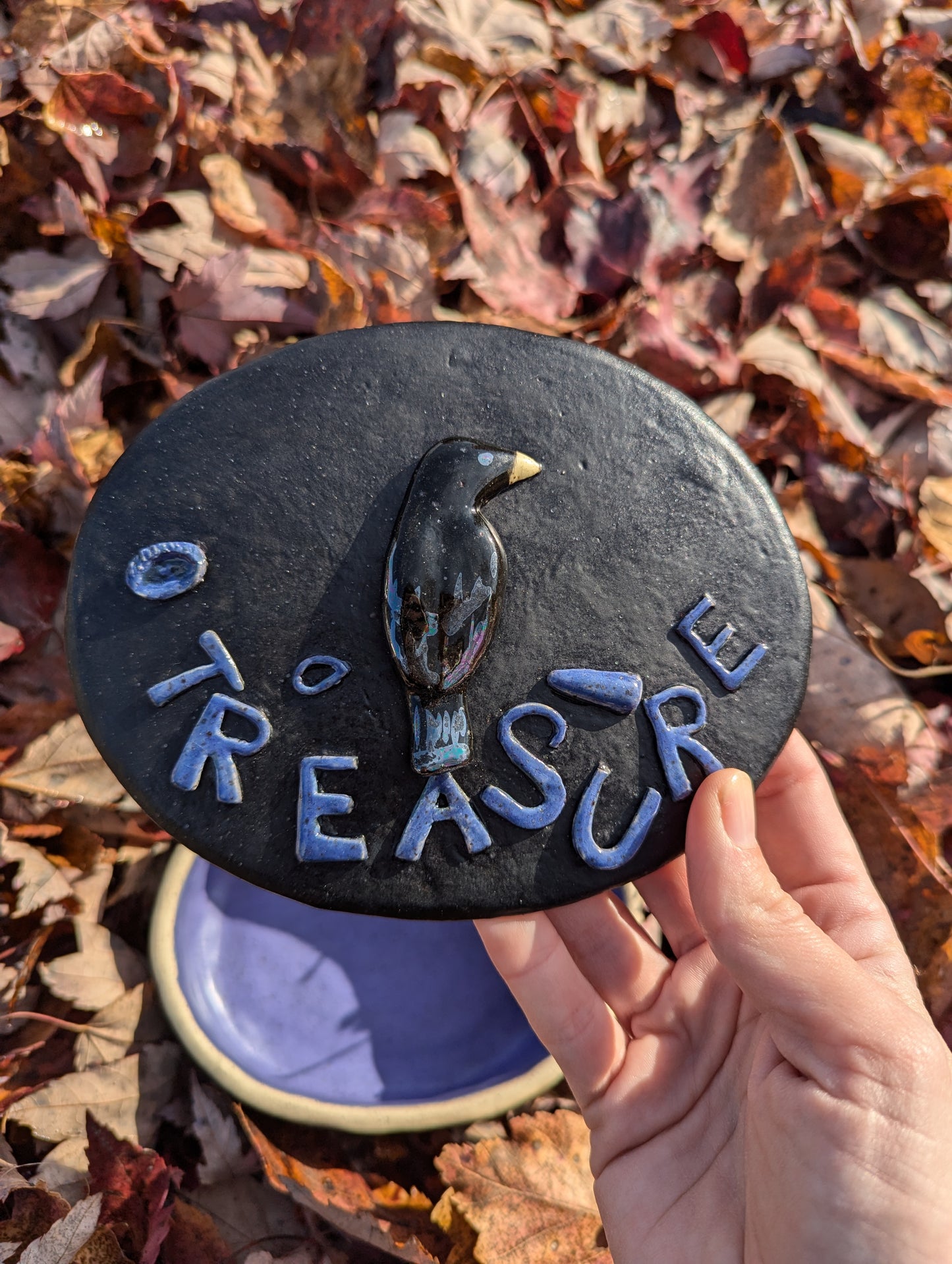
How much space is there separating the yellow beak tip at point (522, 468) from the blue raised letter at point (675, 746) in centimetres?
40

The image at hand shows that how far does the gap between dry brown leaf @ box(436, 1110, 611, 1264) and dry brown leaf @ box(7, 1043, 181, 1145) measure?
565mm

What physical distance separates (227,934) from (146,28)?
6.83ft

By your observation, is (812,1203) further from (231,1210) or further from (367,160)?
(367,160)

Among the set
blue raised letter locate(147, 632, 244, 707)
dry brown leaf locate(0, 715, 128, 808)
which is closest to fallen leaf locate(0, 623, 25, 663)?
dry brown leaf locate(0, 715, 128, 808)

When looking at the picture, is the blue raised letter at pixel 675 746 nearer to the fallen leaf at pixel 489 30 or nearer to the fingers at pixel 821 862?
the fingers at pixel 821 862

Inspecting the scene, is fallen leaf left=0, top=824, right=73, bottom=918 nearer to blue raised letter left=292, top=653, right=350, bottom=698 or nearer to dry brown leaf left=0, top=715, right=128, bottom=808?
dry brown leaf left=0, top=715, right=128, bottom=808

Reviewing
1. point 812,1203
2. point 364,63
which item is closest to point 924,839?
point 812,1203

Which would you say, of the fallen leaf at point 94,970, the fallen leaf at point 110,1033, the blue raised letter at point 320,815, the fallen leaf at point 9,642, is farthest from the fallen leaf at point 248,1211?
the fallen leaf at point 9,642

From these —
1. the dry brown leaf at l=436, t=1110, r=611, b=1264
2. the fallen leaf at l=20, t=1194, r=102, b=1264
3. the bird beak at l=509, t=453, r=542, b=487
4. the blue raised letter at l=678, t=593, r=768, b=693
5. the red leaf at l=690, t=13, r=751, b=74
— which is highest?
the red leaf at l=690, t=13, r=751, b=74

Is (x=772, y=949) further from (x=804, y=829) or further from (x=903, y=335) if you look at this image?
(x=903, y=335)

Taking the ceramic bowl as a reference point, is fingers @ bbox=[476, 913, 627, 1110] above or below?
above

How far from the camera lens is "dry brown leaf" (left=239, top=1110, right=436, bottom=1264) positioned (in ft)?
5.34

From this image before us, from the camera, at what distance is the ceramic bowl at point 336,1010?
174cm

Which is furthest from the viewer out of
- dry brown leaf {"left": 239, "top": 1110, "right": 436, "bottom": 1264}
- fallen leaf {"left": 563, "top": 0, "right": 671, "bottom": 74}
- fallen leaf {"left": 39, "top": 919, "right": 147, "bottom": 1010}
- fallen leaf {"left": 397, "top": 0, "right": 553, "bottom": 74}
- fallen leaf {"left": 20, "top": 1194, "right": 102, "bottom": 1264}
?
fallen leaf {"left": 563, "top": 0, "right": 671, "bottom": 74}
